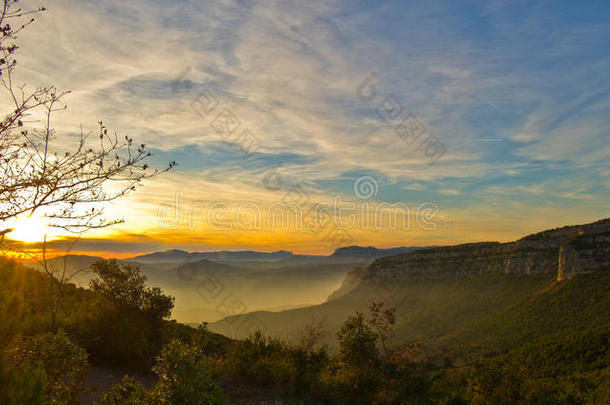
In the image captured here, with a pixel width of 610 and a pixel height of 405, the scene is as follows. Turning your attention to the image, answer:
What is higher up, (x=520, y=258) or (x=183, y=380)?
(x=183, y=380)

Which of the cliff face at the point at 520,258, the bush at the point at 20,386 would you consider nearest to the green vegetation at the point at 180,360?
the bush at the point at 20,386

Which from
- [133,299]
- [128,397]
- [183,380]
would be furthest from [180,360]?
[133,299]

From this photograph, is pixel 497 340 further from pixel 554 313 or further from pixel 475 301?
pixel 475 301

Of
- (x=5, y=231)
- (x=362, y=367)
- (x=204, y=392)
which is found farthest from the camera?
(x=362, y=367)

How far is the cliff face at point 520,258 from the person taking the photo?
244 ft

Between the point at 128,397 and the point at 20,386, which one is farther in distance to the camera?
the point at 128,397

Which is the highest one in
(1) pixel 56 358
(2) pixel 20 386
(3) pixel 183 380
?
(2) pixel 20 386

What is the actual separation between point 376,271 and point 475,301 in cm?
5433

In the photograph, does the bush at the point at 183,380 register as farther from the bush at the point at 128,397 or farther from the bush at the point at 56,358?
the bush at the point at 56,358

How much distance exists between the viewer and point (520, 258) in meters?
92.8

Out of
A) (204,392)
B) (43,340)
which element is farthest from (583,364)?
(43,340)

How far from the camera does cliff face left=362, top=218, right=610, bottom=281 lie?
74.5 meters

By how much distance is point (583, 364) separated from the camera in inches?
1391

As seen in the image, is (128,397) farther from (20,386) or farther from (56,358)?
(20,386)
